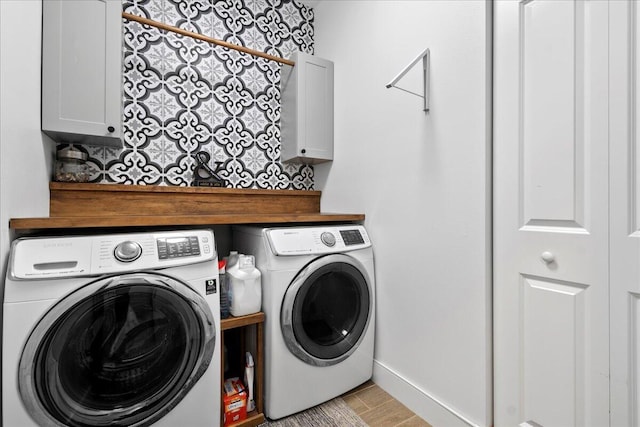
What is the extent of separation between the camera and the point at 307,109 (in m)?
2.06

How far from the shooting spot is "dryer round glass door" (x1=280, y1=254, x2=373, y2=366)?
1.46m

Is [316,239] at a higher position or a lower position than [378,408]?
higher

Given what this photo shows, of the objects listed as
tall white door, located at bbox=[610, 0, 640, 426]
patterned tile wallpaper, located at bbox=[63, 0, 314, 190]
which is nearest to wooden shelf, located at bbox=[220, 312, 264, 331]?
patterned tile wallpaper, located at bbox=[63, 0, 314, 190]

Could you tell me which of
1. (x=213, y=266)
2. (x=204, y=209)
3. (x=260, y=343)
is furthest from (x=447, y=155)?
(x=204, y=209)

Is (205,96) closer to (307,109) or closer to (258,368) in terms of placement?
(307,109)

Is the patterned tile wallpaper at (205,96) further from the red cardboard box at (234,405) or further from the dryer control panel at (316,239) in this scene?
the red cardboard box at (234,405)

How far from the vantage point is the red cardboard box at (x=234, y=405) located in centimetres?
138

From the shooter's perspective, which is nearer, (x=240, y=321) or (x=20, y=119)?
(x=20, y=119)

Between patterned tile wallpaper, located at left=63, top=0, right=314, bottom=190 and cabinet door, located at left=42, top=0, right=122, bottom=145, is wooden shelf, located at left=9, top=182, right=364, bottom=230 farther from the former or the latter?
cabinet door, located at left=42, top=0, right=122, bottom=145

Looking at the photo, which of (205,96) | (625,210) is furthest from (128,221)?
(625,210)

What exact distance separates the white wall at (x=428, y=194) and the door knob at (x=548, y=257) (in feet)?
0.64

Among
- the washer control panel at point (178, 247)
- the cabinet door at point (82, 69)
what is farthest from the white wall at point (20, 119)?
the washer control panel at point (178, 247)

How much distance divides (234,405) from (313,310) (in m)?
0.56

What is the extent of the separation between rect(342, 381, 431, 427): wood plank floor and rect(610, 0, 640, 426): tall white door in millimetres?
813
